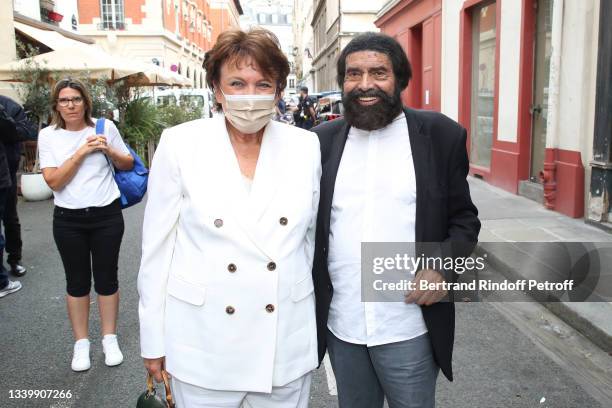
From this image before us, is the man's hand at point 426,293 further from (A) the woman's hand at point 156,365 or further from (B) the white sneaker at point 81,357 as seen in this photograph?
(B) the white sneaker at point 81,357

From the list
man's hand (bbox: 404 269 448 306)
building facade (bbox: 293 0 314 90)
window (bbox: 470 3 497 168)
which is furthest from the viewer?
building facade (bbox: 293 0 314 90)

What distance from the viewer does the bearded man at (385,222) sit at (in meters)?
2.21

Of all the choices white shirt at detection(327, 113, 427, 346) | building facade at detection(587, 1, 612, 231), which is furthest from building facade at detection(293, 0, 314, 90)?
white shirt at detection(327, 113, 427, 346)

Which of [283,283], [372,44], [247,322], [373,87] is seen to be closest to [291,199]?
[283,283]

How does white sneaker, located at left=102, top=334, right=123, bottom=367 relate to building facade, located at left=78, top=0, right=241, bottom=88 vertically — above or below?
below

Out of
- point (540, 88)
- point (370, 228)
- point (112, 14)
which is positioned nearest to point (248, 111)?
point (370, 228)

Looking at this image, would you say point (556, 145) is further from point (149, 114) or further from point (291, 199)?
point (149, 114)

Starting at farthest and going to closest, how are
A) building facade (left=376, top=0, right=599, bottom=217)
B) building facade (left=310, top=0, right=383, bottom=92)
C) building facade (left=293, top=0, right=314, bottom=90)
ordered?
building facade (left=293, top=0, right=314, bottom=90) → building facade (left=310, top=0, right=383, bottom=92) → building facade (left=376, top=0, right=599, bottom=217)

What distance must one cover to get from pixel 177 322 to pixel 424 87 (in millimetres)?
15293

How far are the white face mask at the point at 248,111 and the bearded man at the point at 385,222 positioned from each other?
34 cm

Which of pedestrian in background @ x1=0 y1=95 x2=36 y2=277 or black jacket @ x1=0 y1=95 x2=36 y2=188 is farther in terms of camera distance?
pedestrian in background @ x1=0 y1=95 x2=36 y2=277

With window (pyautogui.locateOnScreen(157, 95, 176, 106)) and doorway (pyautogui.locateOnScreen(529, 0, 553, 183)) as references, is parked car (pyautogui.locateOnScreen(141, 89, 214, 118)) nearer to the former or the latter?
window (pyautogui.locateOnScreen(157, 95, 176, 106))

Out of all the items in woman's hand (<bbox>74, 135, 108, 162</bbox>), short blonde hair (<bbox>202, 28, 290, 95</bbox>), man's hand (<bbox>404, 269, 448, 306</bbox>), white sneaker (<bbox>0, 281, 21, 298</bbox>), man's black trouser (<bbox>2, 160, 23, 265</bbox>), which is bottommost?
white sneaker (<bbox>0, 281, 21, 298</bbox>)

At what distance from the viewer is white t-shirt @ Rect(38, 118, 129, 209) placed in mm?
3945
